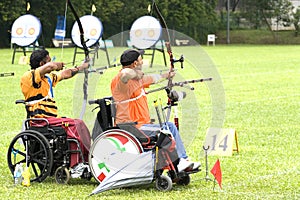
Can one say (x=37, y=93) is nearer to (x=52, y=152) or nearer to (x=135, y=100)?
(x=52, y=152)

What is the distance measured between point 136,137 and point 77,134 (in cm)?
65

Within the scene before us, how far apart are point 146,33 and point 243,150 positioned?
16480 mm

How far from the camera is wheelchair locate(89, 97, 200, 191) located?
280 inches

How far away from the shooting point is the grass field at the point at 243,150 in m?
7.15

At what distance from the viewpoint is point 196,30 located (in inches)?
2138

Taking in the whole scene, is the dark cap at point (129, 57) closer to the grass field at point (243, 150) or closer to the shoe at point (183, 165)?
the grass field at point (243, 150)

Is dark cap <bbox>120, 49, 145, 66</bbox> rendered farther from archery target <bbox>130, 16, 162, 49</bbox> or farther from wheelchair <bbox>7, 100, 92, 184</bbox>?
archery target <bbox>130, 16, 162, 49</bbox>

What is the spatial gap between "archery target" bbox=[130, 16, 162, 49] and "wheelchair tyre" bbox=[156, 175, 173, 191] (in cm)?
1363

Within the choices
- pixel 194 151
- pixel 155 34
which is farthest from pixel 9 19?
pixel 194 151

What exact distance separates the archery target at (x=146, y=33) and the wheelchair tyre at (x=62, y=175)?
1331 centimetres

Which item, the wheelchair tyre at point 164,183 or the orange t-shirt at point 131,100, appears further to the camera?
the orange t-shirt at point 131,100

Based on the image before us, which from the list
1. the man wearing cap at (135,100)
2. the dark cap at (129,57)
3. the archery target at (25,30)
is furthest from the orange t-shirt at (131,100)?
the archery target at (25,30)

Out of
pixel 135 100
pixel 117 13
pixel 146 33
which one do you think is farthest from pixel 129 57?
pixel 117 13

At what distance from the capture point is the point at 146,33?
85.0ft
